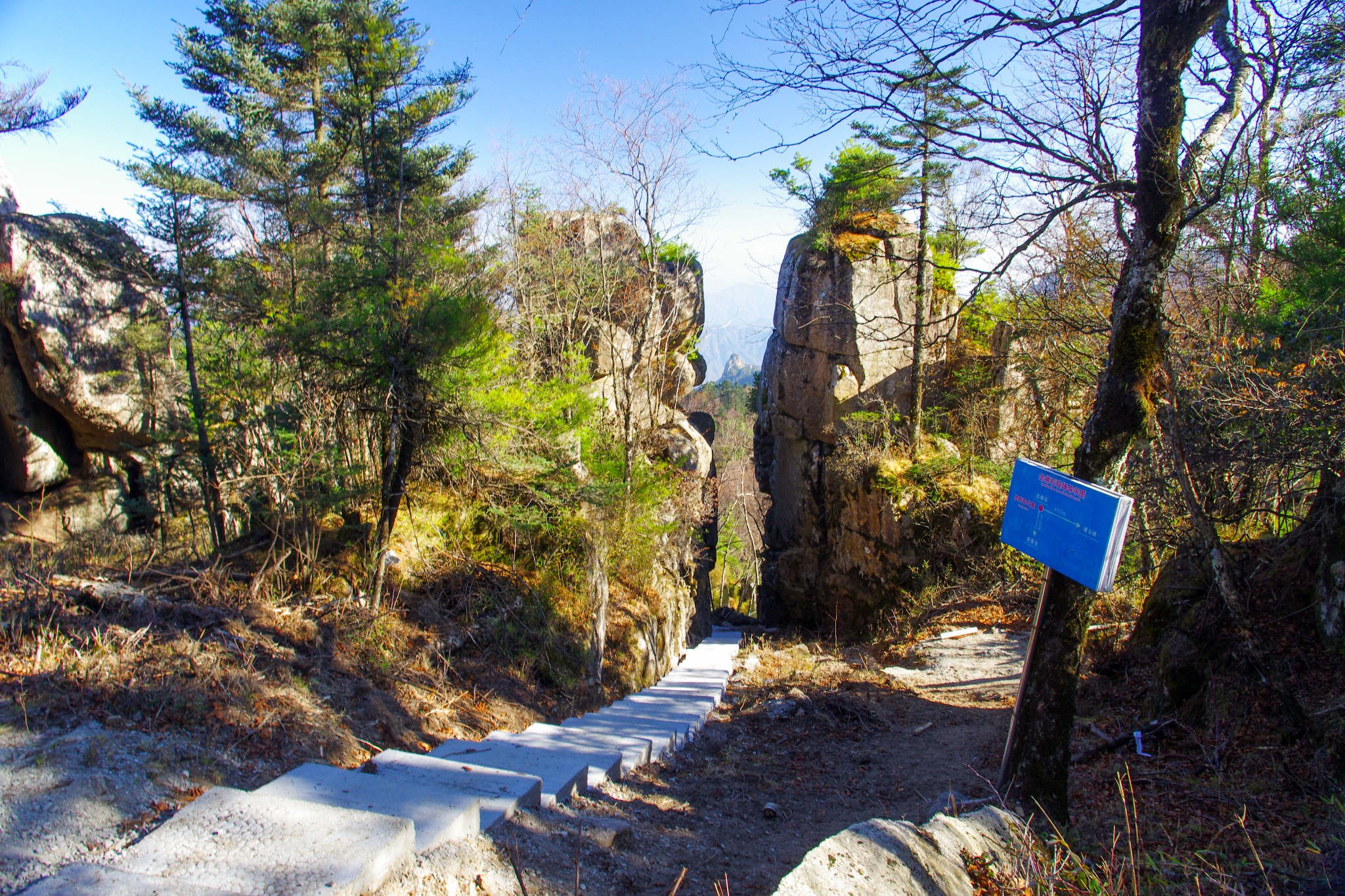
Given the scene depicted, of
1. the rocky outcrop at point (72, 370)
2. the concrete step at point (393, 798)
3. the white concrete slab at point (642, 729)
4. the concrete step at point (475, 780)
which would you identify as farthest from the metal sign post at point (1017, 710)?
the rocky outcrop at point (72, 370)

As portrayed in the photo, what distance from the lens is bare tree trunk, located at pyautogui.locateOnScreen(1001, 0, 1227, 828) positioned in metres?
3.91

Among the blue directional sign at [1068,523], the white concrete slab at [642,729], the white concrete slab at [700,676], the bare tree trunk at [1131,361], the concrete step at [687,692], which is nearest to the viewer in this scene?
the blue directional sign at [1068,523]

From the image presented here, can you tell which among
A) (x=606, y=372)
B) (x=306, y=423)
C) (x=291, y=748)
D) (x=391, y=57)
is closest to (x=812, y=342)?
(x=606, y=372)

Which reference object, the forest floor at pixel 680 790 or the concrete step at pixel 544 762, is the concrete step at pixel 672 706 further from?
the concrete step at pixel 544 762

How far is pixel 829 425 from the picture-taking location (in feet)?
65.3

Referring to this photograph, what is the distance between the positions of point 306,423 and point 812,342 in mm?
15257

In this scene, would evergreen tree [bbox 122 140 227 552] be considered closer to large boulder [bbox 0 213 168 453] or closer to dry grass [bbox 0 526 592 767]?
large boulder [bbox 0 213 168 453]

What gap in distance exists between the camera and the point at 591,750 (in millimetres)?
4980

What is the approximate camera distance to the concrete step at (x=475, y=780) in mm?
3070

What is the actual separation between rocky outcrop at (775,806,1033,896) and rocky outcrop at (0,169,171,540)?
12.7m

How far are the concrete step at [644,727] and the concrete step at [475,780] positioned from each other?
240 centimetres

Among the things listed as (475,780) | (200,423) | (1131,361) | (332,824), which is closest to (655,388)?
(200,423)

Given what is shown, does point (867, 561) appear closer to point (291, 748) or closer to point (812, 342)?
point (812, 342)

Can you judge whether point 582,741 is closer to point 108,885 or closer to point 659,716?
point 659,716
